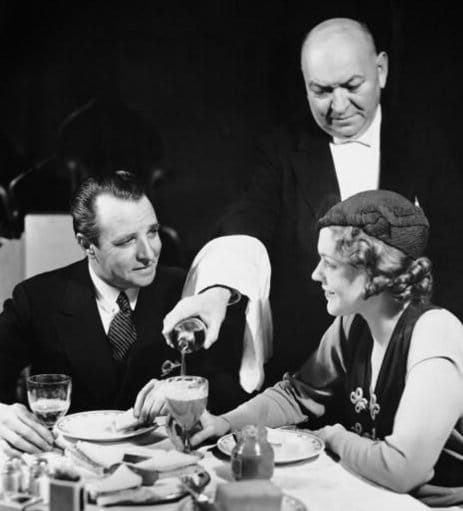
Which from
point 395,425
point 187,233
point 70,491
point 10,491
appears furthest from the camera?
point 187,233

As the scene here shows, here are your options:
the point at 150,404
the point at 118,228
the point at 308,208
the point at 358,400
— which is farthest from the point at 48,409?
the point at 308,208

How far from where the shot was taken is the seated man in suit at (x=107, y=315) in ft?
8.43

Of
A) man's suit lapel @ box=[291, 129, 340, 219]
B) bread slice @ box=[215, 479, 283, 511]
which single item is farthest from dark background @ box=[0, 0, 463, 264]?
Result: bread slice @ box=[215, 479, 283, 511]

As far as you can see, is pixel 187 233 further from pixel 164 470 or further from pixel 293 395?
pixel 164 470

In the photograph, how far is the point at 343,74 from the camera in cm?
236

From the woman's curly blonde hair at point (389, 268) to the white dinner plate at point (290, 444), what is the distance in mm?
447

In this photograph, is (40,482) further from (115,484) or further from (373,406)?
(373,406)

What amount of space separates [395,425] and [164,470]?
658 mm

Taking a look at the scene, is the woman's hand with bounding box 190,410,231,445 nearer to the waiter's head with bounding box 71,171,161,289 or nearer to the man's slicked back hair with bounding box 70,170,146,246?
the waiter's head with bounding box 71,171,161,289

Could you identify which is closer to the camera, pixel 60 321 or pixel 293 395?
pixel 293 395

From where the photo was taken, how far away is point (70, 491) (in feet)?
5.00

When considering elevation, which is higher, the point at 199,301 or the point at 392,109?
the point at 392,109

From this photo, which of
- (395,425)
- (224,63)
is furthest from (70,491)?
(224,63)

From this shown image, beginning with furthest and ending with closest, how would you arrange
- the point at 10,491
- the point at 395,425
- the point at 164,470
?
the point at 395,425 → the point at 164,470 → the point at 10,491
